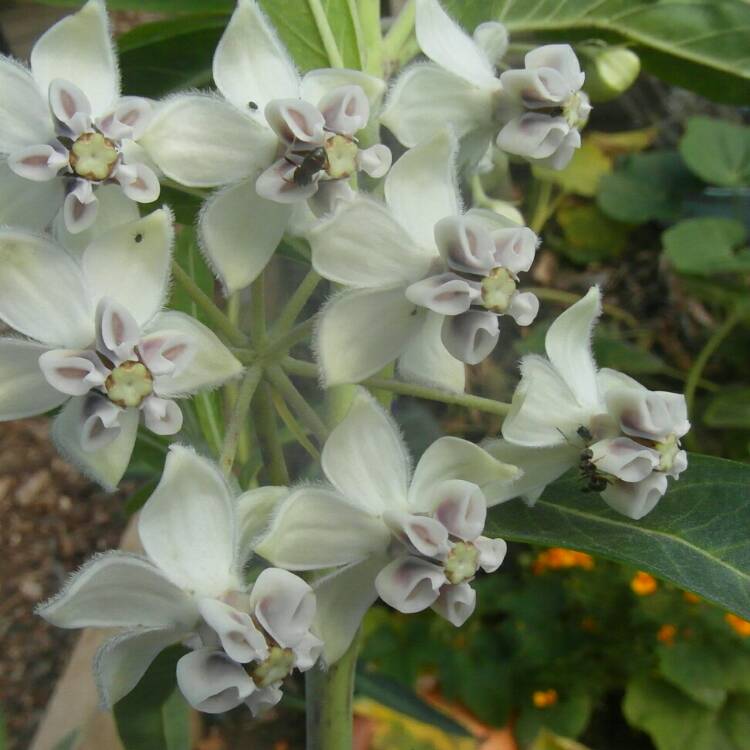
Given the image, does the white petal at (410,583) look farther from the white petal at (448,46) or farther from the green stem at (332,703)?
the white petal at (448,46)

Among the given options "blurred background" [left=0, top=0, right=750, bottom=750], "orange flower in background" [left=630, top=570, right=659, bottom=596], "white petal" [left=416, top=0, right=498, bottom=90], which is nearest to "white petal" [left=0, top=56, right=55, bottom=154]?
"white petal" [left=416, top=0, right=498, bottom=90]

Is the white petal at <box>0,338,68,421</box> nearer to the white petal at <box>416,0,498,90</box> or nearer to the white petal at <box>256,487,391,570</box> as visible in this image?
the white petal at <box>256,487,391,570</box>

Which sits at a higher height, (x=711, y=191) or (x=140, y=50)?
(x=140, y=50)

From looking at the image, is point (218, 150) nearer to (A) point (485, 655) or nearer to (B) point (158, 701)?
(B) point (158, 701)

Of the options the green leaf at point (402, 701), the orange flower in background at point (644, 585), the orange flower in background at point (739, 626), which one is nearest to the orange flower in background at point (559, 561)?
the orange flower in background at point (644, 585)

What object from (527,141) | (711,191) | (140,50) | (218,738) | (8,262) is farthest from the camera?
(711,191)

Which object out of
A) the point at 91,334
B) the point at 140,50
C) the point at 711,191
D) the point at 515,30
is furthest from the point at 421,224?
the point at 711,191

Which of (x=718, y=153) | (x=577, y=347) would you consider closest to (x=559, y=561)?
(x=718, y=153)
